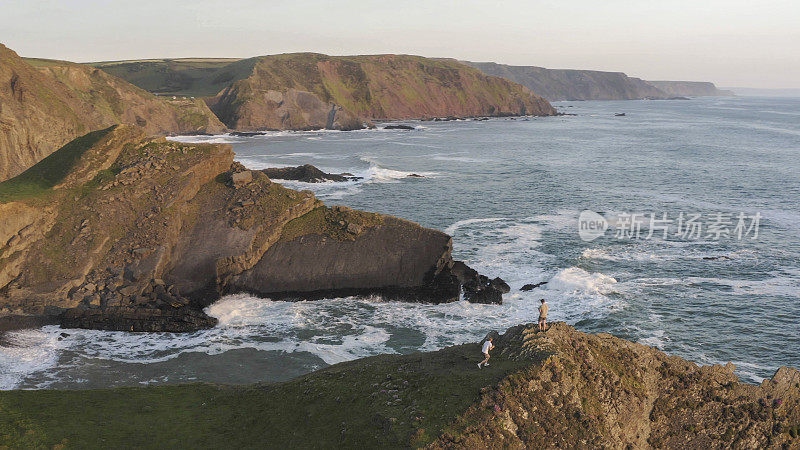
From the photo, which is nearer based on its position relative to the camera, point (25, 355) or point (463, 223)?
point (25, 355)

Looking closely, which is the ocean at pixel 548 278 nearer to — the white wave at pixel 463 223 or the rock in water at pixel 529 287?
the white wave at pixel 463 223

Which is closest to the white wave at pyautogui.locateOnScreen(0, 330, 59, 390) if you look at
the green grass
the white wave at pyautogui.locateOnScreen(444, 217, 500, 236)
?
the green grass

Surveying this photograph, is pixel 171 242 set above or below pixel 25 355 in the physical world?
above

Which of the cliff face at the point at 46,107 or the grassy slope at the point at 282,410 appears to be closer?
the grassy slope at the point at 282,410

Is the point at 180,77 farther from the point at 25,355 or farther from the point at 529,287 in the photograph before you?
the point at 529,287

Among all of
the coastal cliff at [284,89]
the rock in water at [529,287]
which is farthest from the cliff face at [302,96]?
the rock in water at [529,287]

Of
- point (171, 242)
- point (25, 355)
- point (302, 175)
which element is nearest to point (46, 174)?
point (171, 242)

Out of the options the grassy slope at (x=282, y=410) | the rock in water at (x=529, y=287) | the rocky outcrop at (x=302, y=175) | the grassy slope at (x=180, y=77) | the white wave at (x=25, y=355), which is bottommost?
the white wave at (x=25, y=355)
